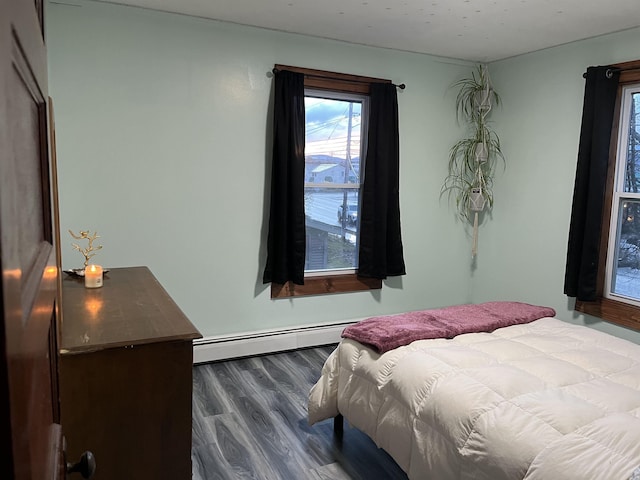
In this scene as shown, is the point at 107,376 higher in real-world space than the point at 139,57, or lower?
lower

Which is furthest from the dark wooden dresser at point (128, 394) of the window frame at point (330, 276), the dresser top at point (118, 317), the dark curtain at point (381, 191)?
the dark curtain at point (381, 191)

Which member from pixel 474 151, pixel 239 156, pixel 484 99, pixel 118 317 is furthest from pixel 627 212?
pixel 118 317

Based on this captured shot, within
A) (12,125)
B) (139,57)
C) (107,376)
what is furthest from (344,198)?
(12,125)

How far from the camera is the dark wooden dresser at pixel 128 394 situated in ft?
5.16

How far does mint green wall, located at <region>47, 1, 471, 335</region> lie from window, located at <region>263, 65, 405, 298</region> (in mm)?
137

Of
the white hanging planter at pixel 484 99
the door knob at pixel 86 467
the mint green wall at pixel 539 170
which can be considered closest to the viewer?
the door knob at pixel 86 467

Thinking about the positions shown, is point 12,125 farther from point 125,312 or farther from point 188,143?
point 188,143

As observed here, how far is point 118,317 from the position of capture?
6.07ft

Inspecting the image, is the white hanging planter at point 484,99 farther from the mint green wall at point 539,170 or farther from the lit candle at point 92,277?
the lit candle at point 92,277

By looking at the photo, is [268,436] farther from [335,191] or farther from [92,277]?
[335,191]

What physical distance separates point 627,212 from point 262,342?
2.79 meters

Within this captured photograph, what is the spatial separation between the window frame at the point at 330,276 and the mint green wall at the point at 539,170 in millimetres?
1127

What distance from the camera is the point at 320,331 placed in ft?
13.0

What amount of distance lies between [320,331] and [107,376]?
2475 mm
